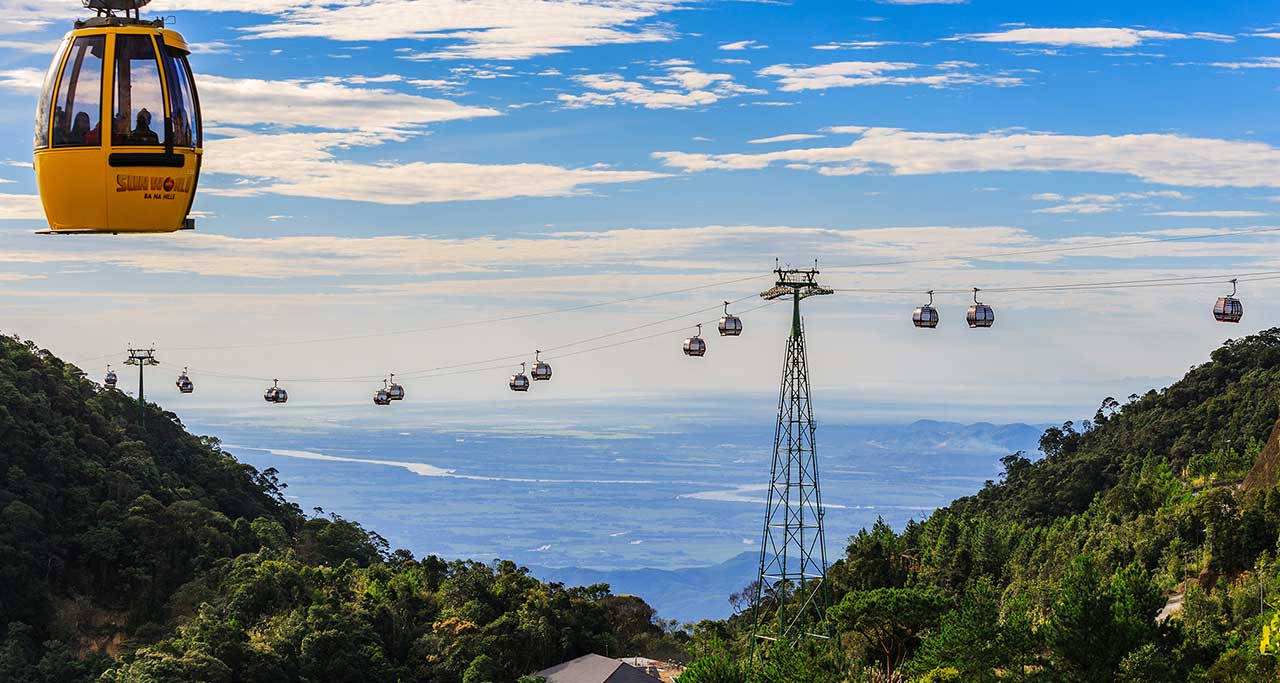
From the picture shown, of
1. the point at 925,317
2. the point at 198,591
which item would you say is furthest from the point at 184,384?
the point at 925,317

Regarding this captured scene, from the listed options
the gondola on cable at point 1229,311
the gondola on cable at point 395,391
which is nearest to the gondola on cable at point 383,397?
the gondola on cable at point 395,391

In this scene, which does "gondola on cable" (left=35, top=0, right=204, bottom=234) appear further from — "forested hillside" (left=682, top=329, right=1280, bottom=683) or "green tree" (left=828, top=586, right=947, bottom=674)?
"green tree" (left=828, top=586, right=947, bottom=674)

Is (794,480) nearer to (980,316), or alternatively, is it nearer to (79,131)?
(980,316)

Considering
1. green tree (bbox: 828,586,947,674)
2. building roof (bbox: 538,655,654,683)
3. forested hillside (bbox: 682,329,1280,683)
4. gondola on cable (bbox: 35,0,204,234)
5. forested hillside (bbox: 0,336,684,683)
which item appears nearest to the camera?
gondola on cable (bbox: 35,0,204,234)

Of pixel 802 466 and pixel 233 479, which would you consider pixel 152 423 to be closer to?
pixel 233 479

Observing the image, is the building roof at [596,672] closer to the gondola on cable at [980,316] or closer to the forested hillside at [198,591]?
the forested hillside at [198,591]

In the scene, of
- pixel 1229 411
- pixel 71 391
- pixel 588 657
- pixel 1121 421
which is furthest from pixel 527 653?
pixel 1121 421

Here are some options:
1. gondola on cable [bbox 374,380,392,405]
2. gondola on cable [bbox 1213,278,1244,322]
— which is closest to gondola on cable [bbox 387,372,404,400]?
gondola on cable [bbox 374,380,392,405]
